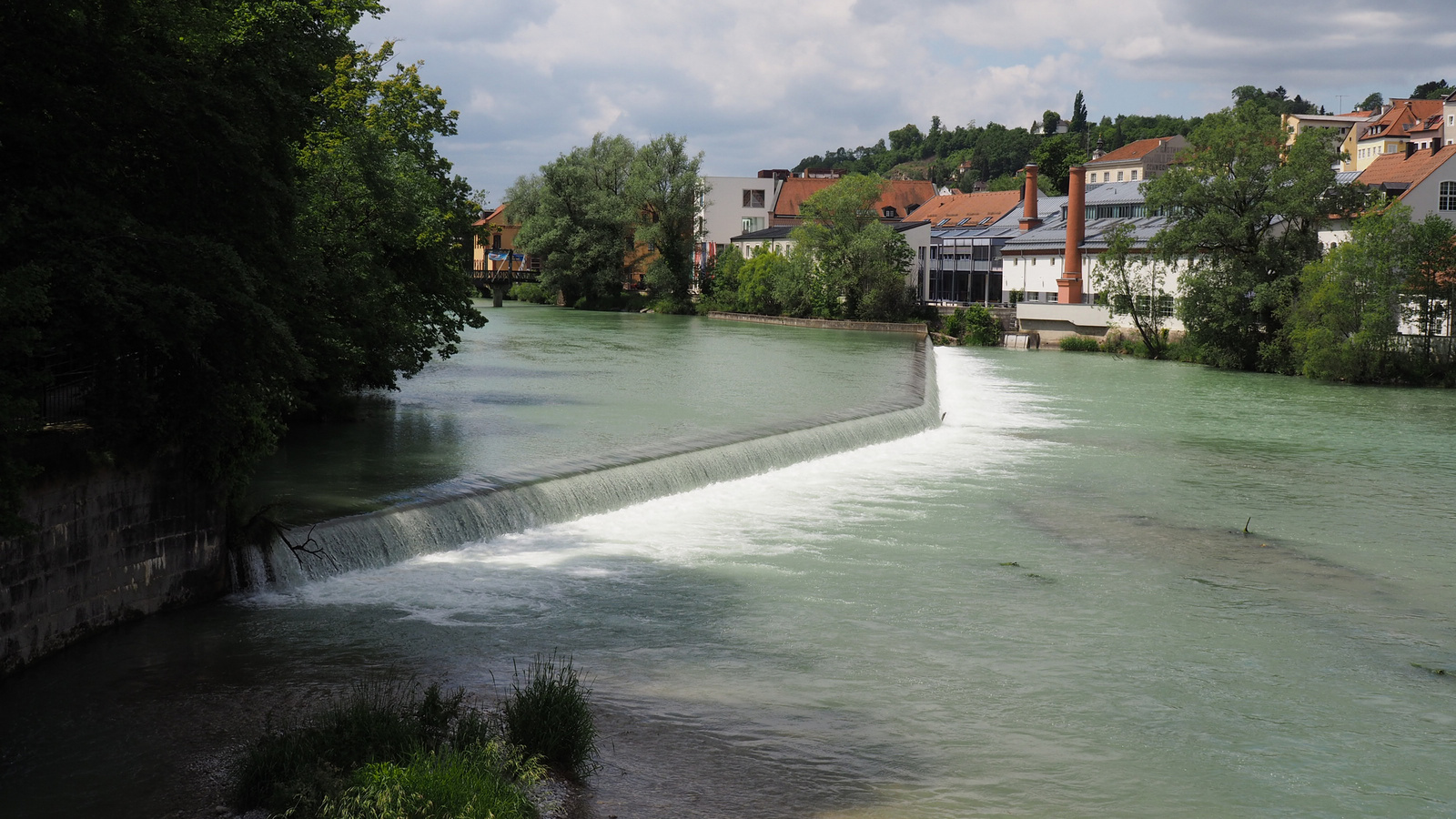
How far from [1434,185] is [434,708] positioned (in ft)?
164

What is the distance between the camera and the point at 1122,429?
1053 inches

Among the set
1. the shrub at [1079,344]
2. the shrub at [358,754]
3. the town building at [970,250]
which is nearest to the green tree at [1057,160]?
the town building at [970,250]

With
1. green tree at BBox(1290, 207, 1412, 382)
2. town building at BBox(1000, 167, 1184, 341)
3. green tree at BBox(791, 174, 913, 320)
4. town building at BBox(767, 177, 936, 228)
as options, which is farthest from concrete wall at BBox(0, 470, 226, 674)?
town building at BBox(767, 177, 936, 228)

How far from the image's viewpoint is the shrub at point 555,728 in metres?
7.62

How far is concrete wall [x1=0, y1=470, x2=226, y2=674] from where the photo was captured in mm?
9414

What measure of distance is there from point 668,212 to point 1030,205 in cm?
2339

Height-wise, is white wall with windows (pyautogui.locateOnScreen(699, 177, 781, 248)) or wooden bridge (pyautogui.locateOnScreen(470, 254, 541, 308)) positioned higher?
white wall with windows (pyautogui.locateOnScreen(699, 177, 781, 248))

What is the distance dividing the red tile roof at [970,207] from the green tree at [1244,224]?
115 ft

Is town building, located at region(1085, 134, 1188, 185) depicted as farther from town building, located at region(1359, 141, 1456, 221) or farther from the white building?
town building, located at region(1359, 141, 1456, 221)

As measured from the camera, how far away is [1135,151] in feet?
318

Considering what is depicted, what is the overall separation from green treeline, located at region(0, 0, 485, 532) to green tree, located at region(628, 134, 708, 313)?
66.2 meters

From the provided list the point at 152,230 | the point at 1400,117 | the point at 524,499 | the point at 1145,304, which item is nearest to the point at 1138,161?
the point at 1400,117

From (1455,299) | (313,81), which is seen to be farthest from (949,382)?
(313,81)

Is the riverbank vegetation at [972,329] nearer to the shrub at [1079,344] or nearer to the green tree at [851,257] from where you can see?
the shrub at [1079,344]
